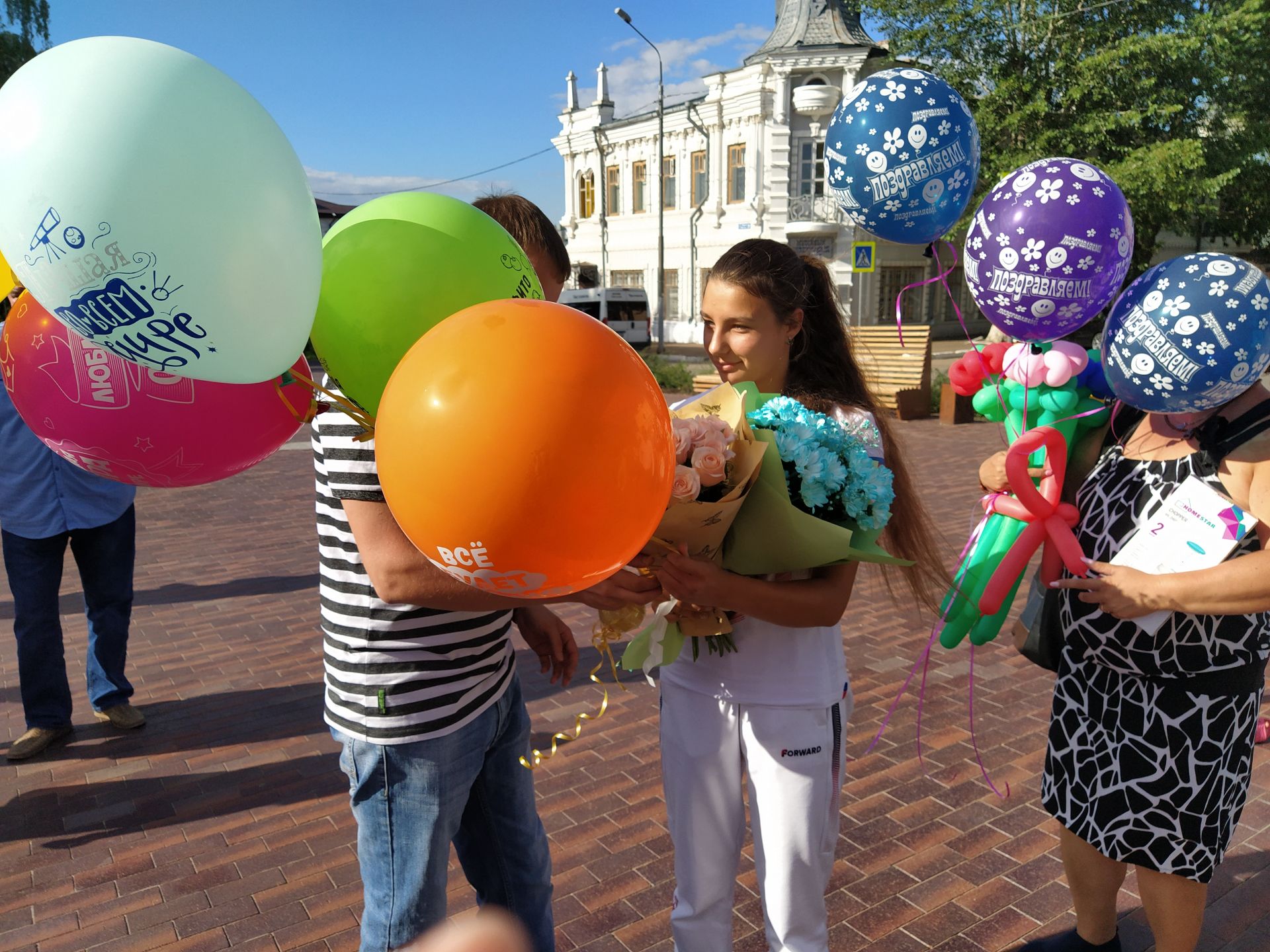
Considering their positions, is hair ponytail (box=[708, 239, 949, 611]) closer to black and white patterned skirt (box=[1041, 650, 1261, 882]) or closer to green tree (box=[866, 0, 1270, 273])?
black and white patterned skirt (box=[1041, 650, 1261, 882])

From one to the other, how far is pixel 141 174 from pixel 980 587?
269 centimetres

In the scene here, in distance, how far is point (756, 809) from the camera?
197cm

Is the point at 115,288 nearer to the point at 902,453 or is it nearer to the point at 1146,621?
the point at 902,453

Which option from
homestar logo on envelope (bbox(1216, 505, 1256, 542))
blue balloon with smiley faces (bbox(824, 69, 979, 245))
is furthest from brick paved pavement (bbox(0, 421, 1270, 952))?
blue balloon with smiley faces (bbox(824, 69, 979, 245))

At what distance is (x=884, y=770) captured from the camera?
3611mm

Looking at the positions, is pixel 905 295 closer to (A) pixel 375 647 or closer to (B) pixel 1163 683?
(B) pixel 1163 683

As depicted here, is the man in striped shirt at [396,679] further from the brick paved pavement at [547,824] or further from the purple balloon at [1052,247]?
the purple balloon at [1052,247]

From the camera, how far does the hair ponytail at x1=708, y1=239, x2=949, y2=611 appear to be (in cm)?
214

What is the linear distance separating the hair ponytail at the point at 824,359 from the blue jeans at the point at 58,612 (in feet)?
10.5

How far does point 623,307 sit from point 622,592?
28.7 metres

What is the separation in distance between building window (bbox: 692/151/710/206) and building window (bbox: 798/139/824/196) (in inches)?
138

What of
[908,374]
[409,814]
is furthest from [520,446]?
[908,374]

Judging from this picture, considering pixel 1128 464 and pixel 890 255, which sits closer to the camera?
pixel 1128 464

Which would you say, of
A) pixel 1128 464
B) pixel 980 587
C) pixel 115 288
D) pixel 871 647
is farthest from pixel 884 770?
pixel 115 288
